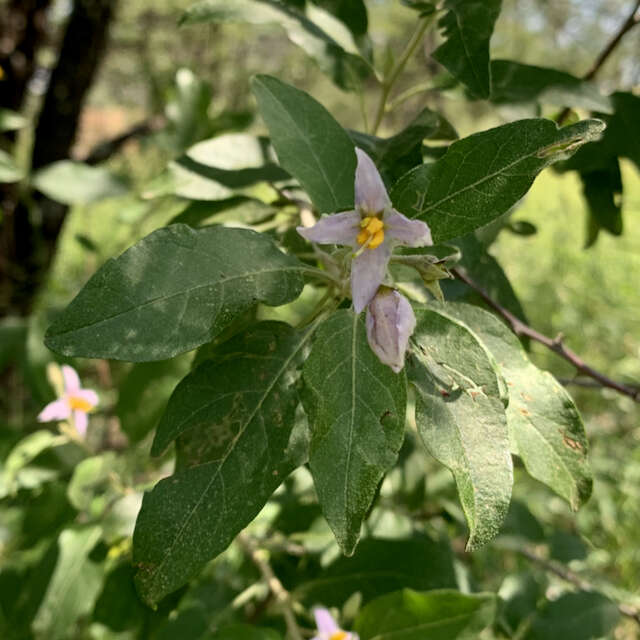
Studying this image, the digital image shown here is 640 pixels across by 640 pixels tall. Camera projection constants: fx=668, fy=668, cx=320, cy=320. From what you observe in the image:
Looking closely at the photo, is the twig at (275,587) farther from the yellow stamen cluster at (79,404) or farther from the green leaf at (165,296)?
the green leaf at (165,296)

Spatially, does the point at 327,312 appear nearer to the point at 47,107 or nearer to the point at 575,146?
the point at 575,146

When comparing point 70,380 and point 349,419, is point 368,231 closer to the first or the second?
point 349,419

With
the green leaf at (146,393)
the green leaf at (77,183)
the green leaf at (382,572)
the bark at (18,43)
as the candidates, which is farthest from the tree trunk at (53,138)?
the green leaf at (382,572)

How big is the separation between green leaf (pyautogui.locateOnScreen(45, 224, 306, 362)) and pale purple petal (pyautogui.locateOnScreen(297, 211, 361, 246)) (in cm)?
6

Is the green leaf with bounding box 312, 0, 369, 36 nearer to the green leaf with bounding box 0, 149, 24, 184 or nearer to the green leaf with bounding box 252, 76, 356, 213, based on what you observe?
the green leaf with bounding box 252, 76, 356, 213

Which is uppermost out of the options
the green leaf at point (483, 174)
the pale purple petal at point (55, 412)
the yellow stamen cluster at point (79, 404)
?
the green leaf at point (483, 174)

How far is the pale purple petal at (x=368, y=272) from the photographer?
1.73 feet

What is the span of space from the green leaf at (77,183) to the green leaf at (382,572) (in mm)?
930

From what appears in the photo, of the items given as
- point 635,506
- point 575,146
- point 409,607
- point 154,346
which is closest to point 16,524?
point 409,607

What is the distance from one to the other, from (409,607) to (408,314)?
457 mm

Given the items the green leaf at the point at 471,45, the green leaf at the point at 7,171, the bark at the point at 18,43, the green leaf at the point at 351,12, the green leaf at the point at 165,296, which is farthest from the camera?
the bark at the point at 18,43

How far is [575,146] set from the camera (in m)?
0.50

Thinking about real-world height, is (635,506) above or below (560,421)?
below

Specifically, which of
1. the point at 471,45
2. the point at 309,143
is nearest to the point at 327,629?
the point at 309,143
